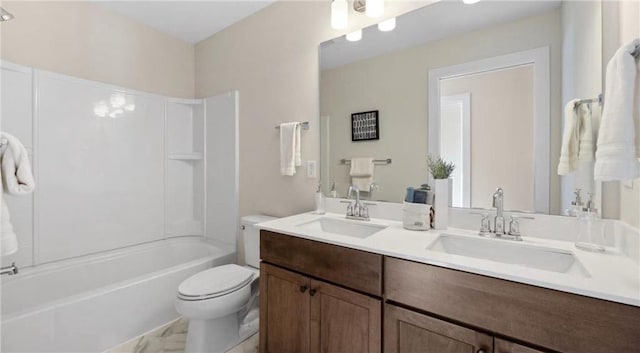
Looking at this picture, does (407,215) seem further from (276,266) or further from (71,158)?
(71,158)

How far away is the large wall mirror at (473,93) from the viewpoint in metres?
1.15

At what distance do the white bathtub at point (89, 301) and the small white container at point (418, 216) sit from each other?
164 centimetres

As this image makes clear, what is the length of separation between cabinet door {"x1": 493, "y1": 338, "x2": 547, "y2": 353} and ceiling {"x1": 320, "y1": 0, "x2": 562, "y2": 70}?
1322 millimetres

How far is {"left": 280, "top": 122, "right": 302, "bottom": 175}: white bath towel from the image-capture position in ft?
6.33

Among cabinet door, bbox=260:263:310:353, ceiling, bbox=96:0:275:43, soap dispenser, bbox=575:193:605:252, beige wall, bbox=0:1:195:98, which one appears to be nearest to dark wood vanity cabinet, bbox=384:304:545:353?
cabinet door, bbox=260:263:310:353

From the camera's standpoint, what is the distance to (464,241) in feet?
3.87

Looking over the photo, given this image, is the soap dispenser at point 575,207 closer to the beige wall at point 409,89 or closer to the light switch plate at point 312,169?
the beige wall at point 409,89

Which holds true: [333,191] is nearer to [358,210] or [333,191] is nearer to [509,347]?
[358,210]

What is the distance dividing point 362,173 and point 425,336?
0.95 meters

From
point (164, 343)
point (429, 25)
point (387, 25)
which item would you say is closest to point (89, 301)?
point (164, 343)

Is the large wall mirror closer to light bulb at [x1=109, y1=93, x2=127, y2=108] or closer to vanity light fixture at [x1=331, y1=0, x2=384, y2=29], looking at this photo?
vanity light fixture at [x1=331, y1=0, x2=384, y2=29]

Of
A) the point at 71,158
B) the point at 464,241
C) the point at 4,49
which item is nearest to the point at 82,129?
the point at 71,158

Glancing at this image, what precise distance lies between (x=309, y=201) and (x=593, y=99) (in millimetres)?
1523

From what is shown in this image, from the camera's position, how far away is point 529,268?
0.87 meters
